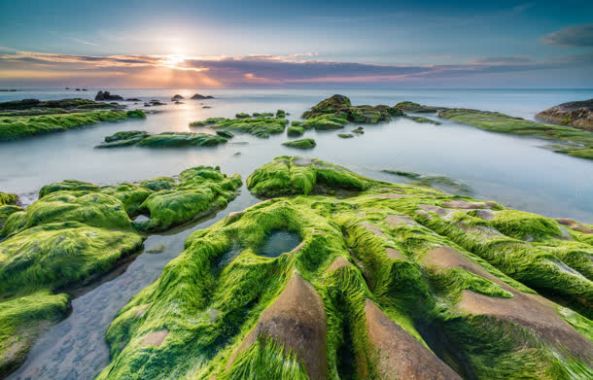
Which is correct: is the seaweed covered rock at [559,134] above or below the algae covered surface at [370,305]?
above

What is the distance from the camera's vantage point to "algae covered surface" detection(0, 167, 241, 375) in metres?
4.50

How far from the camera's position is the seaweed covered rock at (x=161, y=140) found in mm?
21328

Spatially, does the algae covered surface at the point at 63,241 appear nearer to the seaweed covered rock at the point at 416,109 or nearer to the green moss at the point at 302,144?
the green moss at the point at 302,144

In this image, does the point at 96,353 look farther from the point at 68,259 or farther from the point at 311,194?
the point at 311,194

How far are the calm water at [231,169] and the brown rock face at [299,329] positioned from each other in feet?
7.25

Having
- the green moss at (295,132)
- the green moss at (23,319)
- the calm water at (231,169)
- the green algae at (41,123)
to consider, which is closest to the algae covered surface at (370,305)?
the calm water at (231,169)

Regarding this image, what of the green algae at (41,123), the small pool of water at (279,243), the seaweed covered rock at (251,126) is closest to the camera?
the small pool of water at (279,243)

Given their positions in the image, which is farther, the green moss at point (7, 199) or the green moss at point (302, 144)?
the green moss at point (302, 144)

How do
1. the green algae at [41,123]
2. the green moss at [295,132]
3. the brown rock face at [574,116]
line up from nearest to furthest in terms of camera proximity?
the green algae at [41,123], the brown rock face at [574,116], the green moss at [295,132]

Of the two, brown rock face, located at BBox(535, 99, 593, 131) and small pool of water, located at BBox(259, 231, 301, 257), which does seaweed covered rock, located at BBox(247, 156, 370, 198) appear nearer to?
small pool of water, located at BBox(259, 231, 301, 257)

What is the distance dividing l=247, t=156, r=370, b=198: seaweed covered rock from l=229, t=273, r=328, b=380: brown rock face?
287 inches

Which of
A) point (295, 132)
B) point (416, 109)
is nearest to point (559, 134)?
point (295, 132)

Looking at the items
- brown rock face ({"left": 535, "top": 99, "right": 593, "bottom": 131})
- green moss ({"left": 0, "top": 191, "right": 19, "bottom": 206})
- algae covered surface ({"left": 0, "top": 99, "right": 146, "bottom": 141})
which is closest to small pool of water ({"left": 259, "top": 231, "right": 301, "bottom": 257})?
green moss ({"left": 0, "top": 191, "right": 19, "bottom": 206})

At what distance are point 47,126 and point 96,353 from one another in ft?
111
